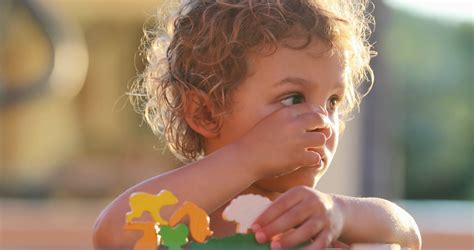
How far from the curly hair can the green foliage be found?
10.3ft

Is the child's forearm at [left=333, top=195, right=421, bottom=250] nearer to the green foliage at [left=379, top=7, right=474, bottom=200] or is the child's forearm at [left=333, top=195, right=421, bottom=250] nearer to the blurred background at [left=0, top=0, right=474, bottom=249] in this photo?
the blurred background at [left=0, top=0, right=474, bottom=249]

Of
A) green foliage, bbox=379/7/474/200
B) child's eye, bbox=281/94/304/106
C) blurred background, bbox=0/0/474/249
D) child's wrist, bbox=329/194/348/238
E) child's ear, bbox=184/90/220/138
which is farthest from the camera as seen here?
green foliage, bbox=379/7/474/200

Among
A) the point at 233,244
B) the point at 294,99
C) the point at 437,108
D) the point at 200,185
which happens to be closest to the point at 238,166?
the point at 200,185

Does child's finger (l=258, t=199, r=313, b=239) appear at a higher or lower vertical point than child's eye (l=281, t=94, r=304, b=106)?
lower

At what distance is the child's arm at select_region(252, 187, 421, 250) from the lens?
1104 millimetres

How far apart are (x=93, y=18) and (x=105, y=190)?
0.82 metres

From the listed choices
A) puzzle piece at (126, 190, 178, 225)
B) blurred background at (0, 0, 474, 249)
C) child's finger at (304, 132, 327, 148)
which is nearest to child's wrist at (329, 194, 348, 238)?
child's finger at (304, 132, 327, 148)

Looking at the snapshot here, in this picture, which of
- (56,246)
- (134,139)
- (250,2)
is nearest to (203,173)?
(250,2)

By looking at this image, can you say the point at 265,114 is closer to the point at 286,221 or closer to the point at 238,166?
the point at 238,166

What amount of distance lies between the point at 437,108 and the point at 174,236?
3894 millimetres

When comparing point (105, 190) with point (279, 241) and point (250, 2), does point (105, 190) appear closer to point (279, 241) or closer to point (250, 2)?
point (250, 2)

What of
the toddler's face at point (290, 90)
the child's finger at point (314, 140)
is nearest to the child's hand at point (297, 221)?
the child's finger at point (314, 140)

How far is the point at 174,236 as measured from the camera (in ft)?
3.45

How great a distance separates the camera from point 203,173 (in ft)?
4.32
